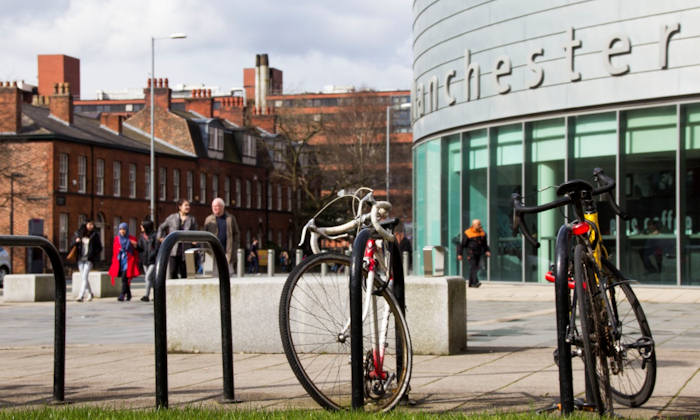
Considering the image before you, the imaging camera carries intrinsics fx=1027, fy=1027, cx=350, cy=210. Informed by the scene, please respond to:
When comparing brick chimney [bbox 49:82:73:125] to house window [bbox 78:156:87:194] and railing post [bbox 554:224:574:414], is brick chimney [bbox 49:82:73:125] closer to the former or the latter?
house window [bbox 78:156:87:194]

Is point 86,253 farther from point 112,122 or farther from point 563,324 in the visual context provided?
point 112,122

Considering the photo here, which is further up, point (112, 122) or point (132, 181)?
point (112, 122)

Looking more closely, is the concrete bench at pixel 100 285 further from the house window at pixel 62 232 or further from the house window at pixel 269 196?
the house window at pixel 269 196

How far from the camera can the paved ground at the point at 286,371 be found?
21.1 feet

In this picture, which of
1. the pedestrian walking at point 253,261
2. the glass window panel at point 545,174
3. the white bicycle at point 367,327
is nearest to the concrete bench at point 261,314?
the white bicycle at point 367,327

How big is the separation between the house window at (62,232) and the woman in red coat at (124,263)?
99.3 feet

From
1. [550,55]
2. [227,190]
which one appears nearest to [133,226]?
[227,190]

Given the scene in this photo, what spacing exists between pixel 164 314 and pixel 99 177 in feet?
166

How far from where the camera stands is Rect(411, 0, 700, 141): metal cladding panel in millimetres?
22328

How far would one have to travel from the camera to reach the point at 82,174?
175ft

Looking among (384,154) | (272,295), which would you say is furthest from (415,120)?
(384,154)

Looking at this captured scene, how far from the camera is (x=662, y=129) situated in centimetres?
2320

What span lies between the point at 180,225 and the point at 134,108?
112093 mm

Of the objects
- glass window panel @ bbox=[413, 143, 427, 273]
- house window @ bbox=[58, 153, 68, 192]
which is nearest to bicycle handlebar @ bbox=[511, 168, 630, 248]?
glass window panel @ bbox=[413, 143, 427, 273]
